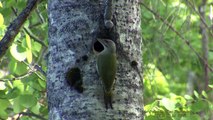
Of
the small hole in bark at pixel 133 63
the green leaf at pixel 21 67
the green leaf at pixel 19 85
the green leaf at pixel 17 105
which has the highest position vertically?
the green leaf at pixel 21 67

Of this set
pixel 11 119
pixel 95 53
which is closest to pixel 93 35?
pixel 95 53

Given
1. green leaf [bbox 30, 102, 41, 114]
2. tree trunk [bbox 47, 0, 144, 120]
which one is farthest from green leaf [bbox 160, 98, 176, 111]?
tree trunk [bbox 47, 0, 144, 120]

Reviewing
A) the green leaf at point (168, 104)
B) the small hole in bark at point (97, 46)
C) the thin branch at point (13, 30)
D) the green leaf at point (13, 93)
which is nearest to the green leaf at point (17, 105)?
the green leaf at point (13, 93)

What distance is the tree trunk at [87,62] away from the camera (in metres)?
1.85

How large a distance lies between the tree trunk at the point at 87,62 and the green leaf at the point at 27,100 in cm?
108

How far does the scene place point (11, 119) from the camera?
4.49m

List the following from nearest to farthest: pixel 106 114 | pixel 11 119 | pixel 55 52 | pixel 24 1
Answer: pixel 106 114 < pixel 55 52 < pixel 24 1 < pixel 11 119

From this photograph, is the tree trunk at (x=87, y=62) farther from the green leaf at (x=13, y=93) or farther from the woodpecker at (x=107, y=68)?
the green leaf at (x=13, y=93)

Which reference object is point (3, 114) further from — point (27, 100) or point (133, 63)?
point (133, 63)

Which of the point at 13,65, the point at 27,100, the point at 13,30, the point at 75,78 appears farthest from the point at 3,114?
the point at 75,78

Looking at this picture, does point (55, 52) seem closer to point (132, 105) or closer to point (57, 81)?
point (57, 81)

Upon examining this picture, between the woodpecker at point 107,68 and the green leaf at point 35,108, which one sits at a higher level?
the green leaf at point 35,108

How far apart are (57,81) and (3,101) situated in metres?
1.23

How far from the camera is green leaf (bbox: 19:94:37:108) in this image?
9.95 feet
